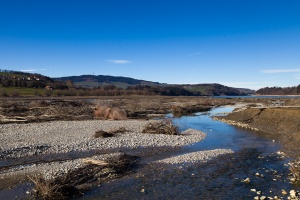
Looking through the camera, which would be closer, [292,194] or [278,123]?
[292,194]

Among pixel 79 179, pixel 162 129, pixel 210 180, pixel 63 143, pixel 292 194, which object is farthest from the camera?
pixel 162 129

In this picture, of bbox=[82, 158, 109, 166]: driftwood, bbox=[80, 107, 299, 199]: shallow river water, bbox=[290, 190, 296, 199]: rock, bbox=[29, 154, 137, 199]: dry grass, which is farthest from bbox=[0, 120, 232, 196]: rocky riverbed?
bbox=[290, 190, 296, 199]: rock

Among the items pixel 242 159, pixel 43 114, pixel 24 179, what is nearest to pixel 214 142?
pixel 242 159

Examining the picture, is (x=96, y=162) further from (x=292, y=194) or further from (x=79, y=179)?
(x=292, y=194)

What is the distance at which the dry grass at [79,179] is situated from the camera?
11.6m

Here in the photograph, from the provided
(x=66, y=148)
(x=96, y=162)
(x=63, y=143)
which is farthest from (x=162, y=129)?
(x=96, y=162)

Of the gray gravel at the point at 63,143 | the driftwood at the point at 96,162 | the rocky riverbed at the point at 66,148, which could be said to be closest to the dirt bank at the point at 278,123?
the rocky riverbed at the point at 66,148

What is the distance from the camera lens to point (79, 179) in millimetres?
13352

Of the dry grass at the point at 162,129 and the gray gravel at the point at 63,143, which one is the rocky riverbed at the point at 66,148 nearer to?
the gray gravel at the point at 63,143

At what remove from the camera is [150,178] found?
14406mm

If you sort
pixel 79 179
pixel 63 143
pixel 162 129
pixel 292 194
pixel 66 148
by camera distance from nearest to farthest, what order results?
pixel 292 194
pixel 79 179
pixel 66 148
pixel 63 143
pixel 162 129

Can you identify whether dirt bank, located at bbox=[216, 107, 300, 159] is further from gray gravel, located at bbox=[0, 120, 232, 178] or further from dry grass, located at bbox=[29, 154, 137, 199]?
dry grass, located at bbox=[29, 154, 137, 199]

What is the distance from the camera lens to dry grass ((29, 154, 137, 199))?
11.6 metres

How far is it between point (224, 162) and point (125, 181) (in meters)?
6.81
